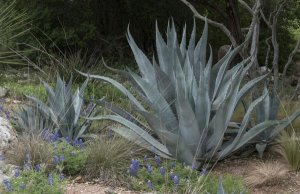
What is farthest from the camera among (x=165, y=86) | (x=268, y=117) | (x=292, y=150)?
(x=268, y=117)

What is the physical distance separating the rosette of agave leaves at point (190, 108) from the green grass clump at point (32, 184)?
116cm

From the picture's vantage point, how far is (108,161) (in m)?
4.68

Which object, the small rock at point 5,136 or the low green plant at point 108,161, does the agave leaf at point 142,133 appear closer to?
the low green plant at point 108,161

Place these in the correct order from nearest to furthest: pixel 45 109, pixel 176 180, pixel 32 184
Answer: pixel 32 184 < pixel 176 180 < pixel 45 109

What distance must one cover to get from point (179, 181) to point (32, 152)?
121cm

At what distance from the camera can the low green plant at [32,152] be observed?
4.50 metres

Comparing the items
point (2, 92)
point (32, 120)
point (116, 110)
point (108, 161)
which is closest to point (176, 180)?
point (108, 161)

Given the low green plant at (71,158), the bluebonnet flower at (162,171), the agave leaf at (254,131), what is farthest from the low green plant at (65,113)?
the agave leaf at (254,131)

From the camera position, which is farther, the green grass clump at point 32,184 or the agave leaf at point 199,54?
the agave leaf at point 199,54

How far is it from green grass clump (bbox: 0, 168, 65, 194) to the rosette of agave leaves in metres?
1.16

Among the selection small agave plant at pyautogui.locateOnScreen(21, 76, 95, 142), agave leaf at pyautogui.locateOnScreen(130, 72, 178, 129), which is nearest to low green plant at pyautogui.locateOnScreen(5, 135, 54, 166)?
small agave plant at pyautogui.locateOnScreen(21, 76, 95, 142)

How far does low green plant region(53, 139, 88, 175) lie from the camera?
178 inches

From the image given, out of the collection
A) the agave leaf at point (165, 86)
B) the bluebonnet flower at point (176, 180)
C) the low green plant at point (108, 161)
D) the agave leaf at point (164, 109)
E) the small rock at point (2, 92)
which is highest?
the agave leaf at point (165, 86)

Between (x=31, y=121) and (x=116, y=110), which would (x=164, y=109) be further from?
(x=31, y=121)
